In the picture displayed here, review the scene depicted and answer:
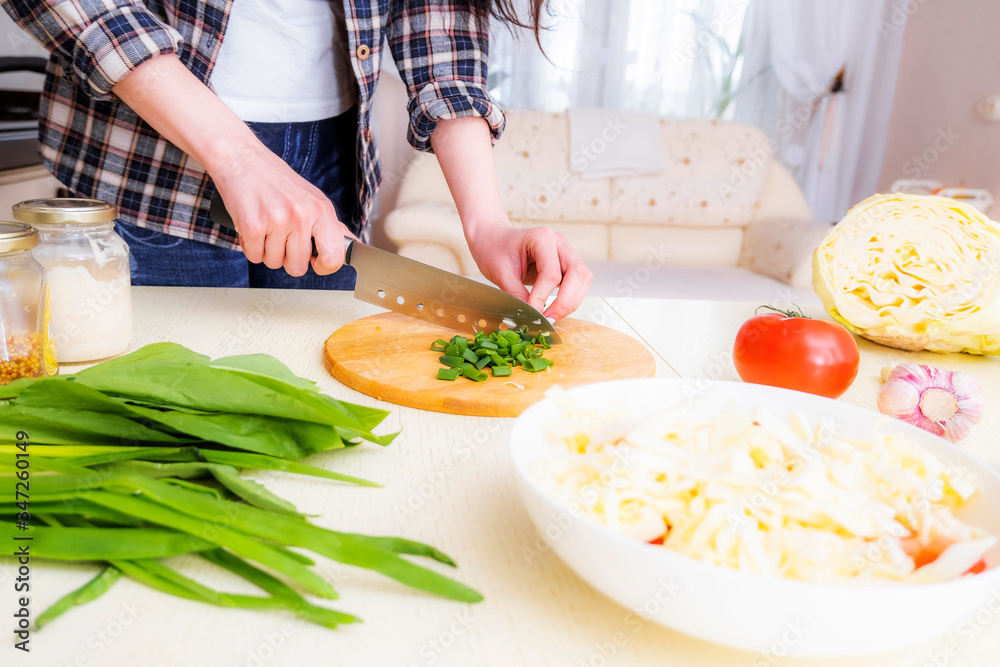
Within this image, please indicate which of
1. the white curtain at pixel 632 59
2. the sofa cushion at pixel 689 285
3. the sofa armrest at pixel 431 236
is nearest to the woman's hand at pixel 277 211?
the sofa armrest at pixel 431 236

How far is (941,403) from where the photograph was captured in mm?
745

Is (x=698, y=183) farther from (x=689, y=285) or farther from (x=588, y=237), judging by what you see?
(x=689, y=285)

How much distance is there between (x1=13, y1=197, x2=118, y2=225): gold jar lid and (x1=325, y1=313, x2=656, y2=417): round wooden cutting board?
30cm

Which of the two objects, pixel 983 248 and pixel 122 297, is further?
pixel 983 248

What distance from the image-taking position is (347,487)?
592 millimetres

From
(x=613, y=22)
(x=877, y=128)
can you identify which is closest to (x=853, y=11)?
(x=877, y=128)

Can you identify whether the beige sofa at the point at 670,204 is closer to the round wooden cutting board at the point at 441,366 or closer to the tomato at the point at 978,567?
the round wooden cutting board at the point at 441,366

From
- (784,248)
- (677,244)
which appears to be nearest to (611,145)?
(677,244)

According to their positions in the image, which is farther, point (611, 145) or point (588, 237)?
point (588, 237)

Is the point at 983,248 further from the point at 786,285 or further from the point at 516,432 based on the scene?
the point at 786,285

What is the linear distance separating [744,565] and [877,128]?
16.2 ft

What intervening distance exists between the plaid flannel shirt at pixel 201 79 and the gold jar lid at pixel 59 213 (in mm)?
246

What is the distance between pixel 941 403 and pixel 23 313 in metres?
0.95

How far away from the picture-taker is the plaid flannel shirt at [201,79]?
1069 mm
